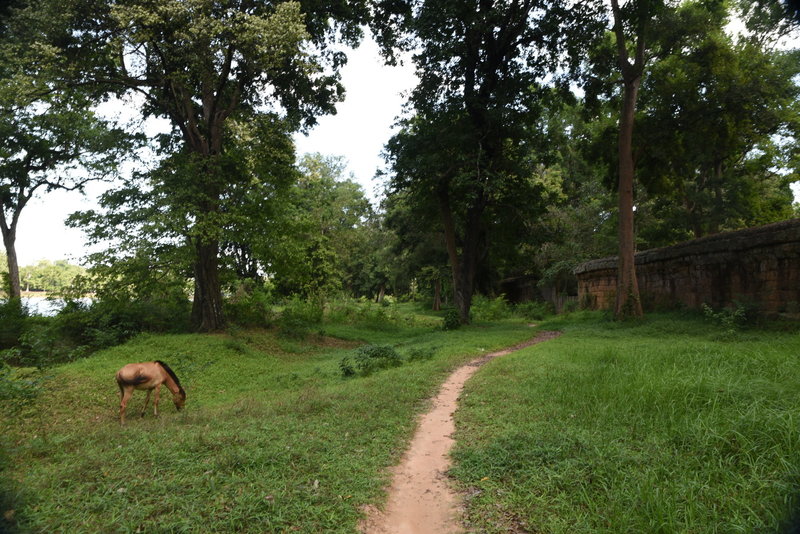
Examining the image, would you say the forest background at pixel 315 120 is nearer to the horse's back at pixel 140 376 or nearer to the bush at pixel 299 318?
the bush at pixel 299 318

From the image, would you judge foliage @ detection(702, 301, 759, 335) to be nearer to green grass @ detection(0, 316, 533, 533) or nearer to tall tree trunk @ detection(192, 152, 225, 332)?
green grass @ detection(0, 316, 533, 533)

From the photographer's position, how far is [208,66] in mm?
12414

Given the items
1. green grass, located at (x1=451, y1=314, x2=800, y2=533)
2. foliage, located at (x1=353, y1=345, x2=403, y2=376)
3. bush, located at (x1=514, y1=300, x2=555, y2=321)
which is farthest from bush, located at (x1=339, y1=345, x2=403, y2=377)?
bush, located at (x1=514, y1=300, x2=555, y2=321)

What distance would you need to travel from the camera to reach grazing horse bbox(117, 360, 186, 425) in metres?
6.77

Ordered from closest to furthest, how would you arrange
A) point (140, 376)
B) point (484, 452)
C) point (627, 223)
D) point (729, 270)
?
point (484, 452) < point (140, 376) < point (729, 270) < point (627, 223)

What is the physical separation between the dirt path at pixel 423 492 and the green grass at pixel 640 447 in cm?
18

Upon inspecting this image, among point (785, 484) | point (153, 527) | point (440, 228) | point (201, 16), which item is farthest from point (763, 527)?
point (440, 228)

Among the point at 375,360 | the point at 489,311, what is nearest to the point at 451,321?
the point at 489,311

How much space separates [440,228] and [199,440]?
20.9 meters

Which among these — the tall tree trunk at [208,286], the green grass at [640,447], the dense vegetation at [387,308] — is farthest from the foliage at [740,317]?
the tall tree trunk at [208,286]

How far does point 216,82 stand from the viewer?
44.4 ft

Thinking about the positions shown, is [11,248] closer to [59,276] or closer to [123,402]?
[59,276]

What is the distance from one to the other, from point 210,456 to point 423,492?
210 centimetres

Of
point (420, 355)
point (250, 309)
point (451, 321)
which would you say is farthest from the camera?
point (451, 321)
